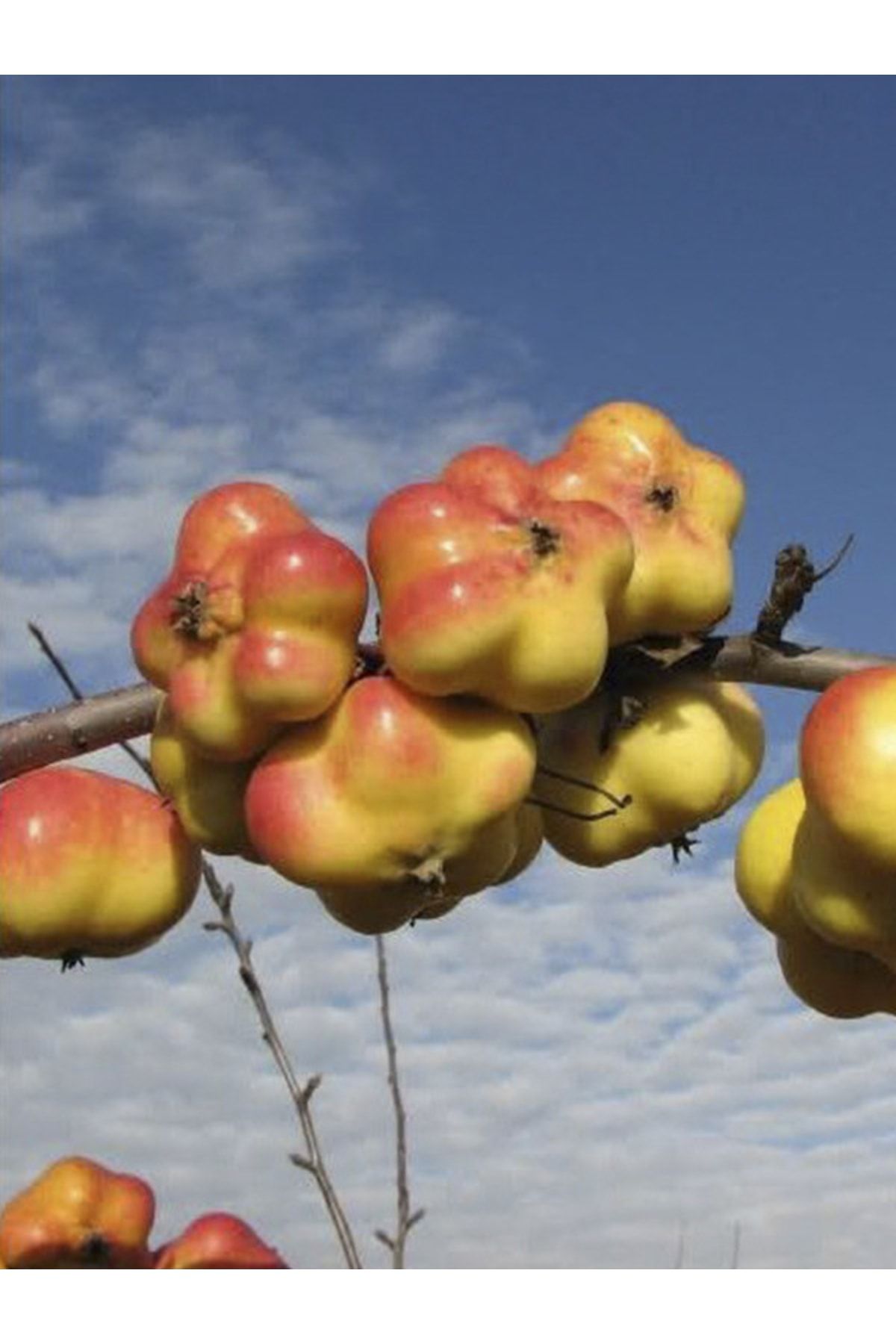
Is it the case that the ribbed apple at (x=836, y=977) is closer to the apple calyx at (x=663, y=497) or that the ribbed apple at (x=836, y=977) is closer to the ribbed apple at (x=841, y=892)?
the ribbed apple at (x=841, y=892)

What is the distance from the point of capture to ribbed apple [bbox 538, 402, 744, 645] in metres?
2.10

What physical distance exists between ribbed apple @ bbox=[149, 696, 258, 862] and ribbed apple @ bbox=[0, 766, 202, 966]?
21cm

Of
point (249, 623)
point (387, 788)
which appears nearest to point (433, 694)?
point (387, 788)

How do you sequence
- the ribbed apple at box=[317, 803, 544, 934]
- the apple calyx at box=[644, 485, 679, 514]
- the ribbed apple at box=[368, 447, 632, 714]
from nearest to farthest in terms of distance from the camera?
the ribbed apple at box=[368, 447, 632, 714] < the ribbed apple at box=[317, 803, 544, 934] < the apple calyx at box=[644, 485, 679, 514]

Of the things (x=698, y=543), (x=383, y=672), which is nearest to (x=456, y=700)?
(x=383, y=672)

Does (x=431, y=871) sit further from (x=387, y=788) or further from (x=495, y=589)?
(x=495, y=589)

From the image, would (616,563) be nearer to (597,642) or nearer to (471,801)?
(597,642)

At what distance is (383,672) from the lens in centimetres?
202

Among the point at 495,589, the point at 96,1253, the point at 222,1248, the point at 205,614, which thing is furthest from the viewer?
the point at 96,1253

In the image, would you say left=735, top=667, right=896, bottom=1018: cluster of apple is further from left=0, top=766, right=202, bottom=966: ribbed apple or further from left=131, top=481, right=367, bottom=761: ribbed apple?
left=0, top=766, right=202, bottom=966: ribbed apple

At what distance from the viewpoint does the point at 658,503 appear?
2.15 metres

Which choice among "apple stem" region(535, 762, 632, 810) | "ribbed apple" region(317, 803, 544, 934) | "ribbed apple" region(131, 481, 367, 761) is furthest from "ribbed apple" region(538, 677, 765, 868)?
"ribbed apple" region(131, 481, 367, 761)

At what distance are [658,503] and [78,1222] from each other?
1.20m

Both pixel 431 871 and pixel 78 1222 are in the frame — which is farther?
pixel 78 1222
